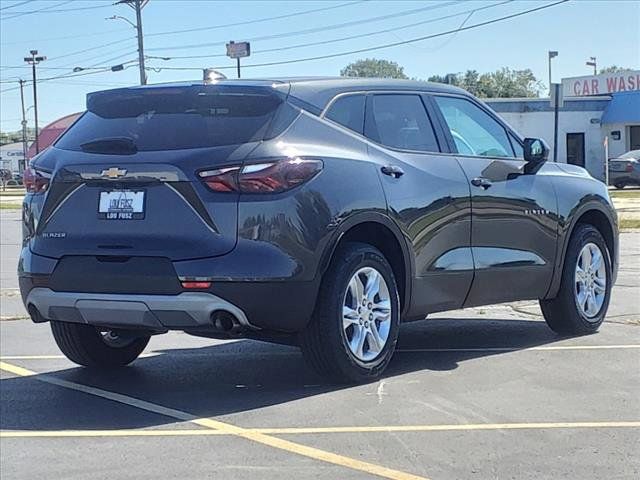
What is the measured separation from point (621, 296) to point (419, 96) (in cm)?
405

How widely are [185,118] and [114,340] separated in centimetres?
179

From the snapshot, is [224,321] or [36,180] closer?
[224,321]

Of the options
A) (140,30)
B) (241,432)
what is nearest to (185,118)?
(241,432)

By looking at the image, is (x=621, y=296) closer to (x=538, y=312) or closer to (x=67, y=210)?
(x=538, y=312)

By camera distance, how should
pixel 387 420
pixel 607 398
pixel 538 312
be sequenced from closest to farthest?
1. pixel 387 420
2. pixel 607 398
3. pixel 538 312

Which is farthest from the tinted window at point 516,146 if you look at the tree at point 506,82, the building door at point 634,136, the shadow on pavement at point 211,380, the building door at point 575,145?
the tree at point 506,82

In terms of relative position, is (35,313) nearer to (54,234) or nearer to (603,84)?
(54,234)

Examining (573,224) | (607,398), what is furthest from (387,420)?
(573,224)

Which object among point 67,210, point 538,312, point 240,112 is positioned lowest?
point 538,312

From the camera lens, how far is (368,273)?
6.11 meters

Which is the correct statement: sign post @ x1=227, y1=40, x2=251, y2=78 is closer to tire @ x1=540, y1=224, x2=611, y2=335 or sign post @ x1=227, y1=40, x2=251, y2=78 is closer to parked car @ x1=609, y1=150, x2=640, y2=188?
parked car @ x1=609, y1=150, x2=640, y2=188

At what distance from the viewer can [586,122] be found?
46.4 metres

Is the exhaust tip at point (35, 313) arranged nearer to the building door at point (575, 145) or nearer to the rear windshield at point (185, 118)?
the rear windshield at point (185, 118)

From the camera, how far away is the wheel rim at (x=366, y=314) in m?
6.03
